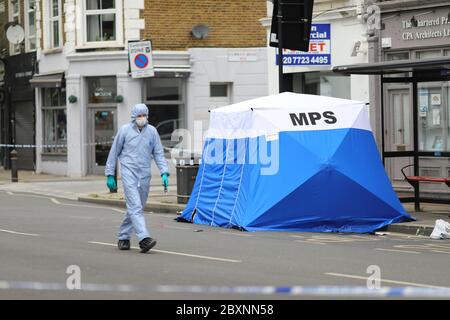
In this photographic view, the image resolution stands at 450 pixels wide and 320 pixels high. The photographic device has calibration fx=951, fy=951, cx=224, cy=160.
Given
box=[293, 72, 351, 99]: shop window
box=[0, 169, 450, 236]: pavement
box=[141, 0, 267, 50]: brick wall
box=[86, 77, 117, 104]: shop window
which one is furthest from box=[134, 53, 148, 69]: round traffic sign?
box=[86, 77, 117, 104]: shop window

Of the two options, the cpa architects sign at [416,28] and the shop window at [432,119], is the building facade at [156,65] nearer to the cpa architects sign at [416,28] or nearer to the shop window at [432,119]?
the cpa architects sign at [416,28]

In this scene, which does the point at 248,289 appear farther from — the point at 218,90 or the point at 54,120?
the point at 54,120

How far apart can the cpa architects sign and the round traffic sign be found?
598 centimetres

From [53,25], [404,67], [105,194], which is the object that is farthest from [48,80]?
[404,67]

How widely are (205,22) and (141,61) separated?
7768 mm

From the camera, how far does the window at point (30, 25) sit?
1378 inches

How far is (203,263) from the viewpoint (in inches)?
441

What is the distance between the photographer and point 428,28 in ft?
66.0

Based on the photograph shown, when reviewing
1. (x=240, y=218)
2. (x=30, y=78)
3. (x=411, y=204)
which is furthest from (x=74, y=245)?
(x=30, y=78)

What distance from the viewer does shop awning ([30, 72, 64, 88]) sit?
31.5 metres

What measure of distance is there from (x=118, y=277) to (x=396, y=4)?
41.2 ft

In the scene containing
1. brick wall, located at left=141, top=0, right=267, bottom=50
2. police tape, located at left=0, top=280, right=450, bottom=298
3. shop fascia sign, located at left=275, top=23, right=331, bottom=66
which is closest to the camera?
police tape, located at left=0, top=280, right=450, bottom=298

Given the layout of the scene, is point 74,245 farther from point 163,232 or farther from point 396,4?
point 396,4

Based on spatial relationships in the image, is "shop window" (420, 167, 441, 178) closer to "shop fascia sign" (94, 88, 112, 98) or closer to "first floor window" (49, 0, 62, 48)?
"shop fascia sign" (94, 88, 112, 98)
